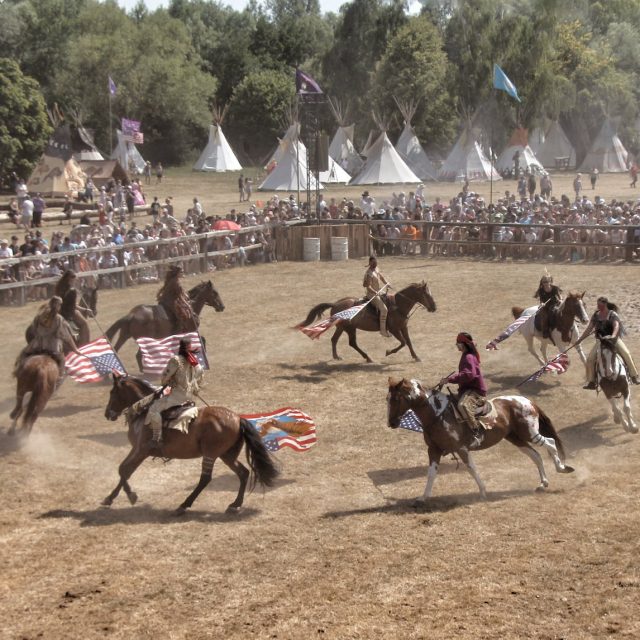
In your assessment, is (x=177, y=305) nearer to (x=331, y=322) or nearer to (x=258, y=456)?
(x=331, y=322)

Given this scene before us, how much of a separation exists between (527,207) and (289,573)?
93.1 ft

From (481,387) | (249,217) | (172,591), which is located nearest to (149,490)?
(172,591)

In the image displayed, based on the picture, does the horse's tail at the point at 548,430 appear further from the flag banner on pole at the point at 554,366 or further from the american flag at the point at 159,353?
the american flag at the point at 159,353

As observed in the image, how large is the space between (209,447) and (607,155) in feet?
218

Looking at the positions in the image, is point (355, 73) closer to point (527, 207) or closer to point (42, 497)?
point (527, 207)

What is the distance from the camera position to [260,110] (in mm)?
78750

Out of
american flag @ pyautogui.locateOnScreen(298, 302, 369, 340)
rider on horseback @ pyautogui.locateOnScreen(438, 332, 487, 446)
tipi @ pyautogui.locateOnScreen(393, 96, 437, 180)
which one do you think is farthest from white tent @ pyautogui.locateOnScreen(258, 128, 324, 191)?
rider on horseback @ pyautogui.locateOnScreen(438, 332, 487, 446)

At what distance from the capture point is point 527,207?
1430 inches

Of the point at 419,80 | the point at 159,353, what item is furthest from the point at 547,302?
the point at 419,80

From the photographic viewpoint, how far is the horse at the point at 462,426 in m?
11.8

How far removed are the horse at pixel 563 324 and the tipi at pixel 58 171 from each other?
37158 mm

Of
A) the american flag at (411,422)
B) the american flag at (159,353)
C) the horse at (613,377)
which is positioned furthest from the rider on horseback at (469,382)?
the american flag at (159,353)

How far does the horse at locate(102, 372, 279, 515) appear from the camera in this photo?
38.1 feet

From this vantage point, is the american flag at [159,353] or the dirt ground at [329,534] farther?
the american flag at [159,353]
